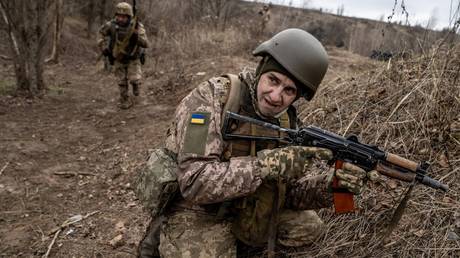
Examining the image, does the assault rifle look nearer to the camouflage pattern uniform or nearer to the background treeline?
the camouflage pattern uniform

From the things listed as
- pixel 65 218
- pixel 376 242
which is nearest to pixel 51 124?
pixel 65 218

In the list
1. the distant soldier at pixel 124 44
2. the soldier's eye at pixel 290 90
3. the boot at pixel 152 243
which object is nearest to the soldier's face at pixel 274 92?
the soldier's eye at pixel 290 90

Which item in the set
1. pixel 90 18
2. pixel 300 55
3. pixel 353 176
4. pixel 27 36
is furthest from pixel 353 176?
pixel 90 18

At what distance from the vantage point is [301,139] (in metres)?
2.00

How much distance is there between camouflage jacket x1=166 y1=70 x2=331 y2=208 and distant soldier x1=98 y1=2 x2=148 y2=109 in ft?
16.5

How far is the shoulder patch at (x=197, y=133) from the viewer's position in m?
1.99

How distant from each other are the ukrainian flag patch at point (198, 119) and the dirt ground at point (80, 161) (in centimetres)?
153

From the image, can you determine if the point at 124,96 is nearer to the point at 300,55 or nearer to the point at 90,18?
the point at 300,55

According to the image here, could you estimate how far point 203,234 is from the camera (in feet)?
7.43

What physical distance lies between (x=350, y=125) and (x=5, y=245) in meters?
2.98

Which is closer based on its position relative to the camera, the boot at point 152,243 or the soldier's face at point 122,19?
the boot at point 152,243

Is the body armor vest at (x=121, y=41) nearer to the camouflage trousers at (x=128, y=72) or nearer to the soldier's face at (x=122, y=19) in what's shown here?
the soldier's face at (x=122, y=19)

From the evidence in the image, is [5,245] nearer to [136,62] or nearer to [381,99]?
[381,99]

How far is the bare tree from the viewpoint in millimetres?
6543
